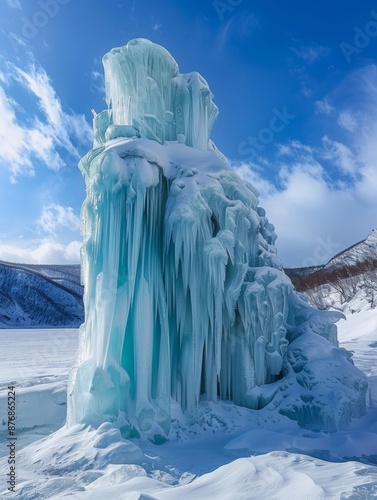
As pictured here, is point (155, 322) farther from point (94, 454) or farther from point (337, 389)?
point (337, 389)

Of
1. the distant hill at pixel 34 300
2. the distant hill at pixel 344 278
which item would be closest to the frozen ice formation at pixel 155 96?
the distant hill at pixel 344 278

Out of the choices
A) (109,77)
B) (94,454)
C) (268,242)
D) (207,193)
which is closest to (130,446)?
(94,454)

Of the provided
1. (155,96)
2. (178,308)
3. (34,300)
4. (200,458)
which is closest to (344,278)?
(155,96)

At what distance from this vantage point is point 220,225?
690cm

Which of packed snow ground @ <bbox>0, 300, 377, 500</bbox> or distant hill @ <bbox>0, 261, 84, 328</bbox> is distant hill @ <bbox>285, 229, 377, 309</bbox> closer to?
packed snow ground @ <bbox>0, 300, 377, 500</bbox>

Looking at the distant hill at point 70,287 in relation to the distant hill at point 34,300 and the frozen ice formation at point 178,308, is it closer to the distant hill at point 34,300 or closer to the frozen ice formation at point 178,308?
the distant hill at point 34,300

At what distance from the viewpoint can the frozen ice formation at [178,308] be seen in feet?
19.0

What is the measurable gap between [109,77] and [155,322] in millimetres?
5514

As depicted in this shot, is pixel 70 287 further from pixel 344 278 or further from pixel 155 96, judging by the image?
pixel 155 96

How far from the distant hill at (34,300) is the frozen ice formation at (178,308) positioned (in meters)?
50.3

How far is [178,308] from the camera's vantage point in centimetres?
650

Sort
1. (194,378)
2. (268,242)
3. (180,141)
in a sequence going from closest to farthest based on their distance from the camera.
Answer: (194,378), (180,141), (268,242)

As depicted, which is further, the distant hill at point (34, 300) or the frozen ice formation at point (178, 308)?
the distant hill at point (34, 300)

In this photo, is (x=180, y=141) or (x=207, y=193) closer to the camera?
(x=207, y=193)
